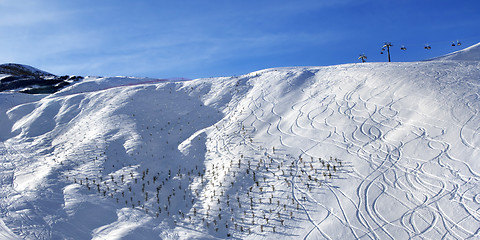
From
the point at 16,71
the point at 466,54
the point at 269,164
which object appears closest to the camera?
the point at 269,164

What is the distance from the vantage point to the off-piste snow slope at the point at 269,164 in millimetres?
9148

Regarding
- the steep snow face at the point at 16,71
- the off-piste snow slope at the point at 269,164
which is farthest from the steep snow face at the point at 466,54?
the steep snow face at the point at 16,71

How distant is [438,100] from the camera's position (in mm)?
13281

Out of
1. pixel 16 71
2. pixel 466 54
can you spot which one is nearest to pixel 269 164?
pixel 466 54

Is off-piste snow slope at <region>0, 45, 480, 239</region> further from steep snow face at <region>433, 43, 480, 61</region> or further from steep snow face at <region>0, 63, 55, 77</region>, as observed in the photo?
steep snow face at <region>0, 63, 55, 77</region>

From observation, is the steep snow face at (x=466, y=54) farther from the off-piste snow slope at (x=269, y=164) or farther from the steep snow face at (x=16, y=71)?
the steep snow face at (x=16, y=71)

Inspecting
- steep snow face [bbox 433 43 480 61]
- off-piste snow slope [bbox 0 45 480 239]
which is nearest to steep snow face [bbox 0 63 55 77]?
off-piste snow slope [bbox 0 45 480 239]

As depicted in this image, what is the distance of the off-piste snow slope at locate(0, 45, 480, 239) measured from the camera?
9.15m

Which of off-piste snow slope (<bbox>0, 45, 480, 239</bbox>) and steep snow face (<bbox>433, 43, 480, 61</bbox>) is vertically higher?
steep snow face (<bbox>433, 43, 480, 61</bbox>)

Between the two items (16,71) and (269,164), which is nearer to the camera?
(269,164)

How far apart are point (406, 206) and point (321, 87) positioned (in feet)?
33.2

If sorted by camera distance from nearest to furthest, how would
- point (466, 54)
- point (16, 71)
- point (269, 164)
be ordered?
1. point (269, 164)
2. point (466, 54)
3. point (16, 71)

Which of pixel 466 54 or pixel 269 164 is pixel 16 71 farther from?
pixel 466 54

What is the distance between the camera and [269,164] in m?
12.1
